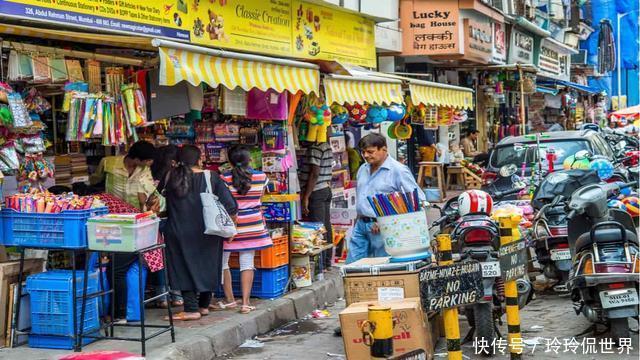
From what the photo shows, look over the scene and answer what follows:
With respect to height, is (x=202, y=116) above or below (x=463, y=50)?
below

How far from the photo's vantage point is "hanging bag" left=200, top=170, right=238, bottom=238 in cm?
811

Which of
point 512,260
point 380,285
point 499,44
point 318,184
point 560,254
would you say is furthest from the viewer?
point 499,44

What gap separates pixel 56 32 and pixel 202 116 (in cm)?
303

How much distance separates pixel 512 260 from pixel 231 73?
332 centimetres

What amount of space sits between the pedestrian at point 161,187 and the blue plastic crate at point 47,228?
1.31 meters

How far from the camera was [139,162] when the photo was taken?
8523 mm

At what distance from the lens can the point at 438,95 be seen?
43.7ft

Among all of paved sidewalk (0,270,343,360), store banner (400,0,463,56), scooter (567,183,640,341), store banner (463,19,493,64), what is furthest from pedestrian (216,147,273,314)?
store banner (463,19,493,64)

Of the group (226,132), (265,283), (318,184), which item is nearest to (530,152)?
(318,184)

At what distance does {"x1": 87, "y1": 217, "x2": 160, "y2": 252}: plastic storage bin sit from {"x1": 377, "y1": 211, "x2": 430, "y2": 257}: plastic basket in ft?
6.41

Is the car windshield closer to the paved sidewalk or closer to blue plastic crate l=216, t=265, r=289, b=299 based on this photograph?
the paved sidewalk

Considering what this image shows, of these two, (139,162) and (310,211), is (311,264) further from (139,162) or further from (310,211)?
(139,162)

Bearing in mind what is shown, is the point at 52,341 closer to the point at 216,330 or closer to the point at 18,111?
the point at 216,330

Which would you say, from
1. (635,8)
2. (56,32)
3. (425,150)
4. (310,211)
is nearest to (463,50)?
(425,150)
